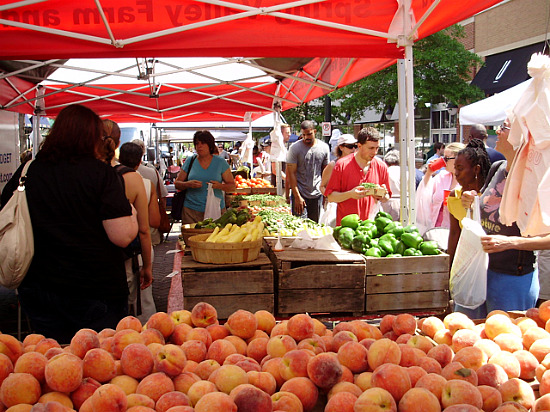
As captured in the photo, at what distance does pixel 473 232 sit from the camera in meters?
3.34

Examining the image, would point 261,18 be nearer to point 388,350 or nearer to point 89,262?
point 89,262

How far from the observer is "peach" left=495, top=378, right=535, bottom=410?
1698mm

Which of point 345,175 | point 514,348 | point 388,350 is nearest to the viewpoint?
point 388,350

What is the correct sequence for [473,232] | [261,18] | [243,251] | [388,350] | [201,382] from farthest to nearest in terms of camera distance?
1. [261,18]
2. [243,251]
3. [473,232]
4. [388,350]
5. [201,382]

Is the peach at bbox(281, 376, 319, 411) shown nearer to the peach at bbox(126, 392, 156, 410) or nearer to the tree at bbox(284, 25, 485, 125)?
Result: the peach at bbox(126, 392, 156, 410)

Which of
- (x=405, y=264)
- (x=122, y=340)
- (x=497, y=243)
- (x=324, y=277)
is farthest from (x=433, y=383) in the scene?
(x=405, y=264)

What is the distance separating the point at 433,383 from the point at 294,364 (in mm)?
458

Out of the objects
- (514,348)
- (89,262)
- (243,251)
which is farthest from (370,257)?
(89,262)

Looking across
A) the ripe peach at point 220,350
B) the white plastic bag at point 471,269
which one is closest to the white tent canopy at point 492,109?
the white plastic bag at point 471,269

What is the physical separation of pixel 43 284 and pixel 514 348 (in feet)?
7.96

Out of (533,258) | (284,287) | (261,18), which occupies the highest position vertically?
(261,18)

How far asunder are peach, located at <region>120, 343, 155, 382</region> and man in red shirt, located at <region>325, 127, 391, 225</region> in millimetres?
3913

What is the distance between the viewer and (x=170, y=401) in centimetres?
149

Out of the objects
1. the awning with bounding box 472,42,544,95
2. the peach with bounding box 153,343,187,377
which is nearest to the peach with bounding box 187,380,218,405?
the peach with bounding box 153,343,187,377
